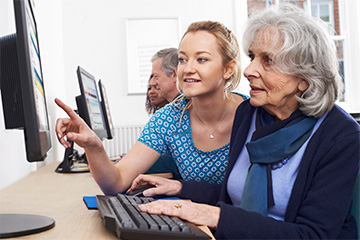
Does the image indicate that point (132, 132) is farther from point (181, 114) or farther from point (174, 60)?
point (181, 114)

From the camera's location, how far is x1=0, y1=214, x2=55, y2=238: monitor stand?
0.82m

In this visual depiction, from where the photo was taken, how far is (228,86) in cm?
170

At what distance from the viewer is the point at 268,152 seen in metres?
1.11

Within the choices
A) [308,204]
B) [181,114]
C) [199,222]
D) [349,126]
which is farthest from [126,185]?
[349,126]

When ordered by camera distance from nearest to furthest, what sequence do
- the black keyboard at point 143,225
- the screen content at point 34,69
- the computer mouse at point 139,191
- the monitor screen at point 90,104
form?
the black keyboard at point 143,225 < the screen content at point 34,69 < the computer mouse at point 139,191 < the monitor screen at point 90,104

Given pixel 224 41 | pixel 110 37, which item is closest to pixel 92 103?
pixel 224 41

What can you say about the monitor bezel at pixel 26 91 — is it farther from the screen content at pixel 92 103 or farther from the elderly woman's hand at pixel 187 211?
the screen content at pixel 92 103

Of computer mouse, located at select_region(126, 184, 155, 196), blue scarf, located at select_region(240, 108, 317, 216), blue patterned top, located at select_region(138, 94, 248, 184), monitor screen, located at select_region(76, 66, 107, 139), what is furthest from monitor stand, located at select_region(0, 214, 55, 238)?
monitor screen, located at select_region(76, 66, 107, 139)

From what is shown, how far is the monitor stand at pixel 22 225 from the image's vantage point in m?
0.82

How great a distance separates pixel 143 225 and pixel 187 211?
0.55 feet

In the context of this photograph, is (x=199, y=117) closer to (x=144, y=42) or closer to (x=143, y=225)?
(x=143, y=225)

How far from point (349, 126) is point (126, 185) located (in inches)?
29.1

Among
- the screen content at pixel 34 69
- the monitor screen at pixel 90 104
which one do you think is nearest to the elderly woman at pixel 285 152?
the screen content at pixel 34 69

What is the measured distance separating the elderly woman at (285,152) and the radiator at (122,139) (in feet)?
11.4
